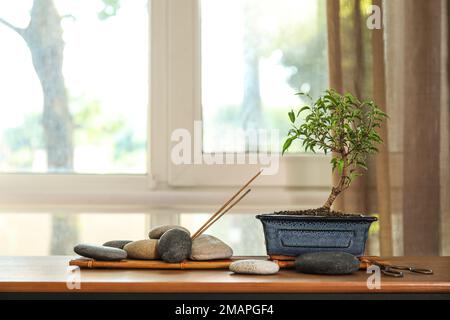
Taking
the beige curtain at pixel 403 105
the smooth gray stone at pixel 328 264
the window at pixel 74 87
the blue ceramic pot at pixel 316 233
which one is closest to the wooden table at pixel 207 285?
the smooth gray stone at pixel 328 264

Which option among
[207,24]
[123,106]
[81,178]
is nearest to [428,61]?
[207,24]

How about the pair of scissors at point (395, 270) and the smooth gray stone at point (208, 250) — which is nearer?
the pair of scissors at point (395, 270)

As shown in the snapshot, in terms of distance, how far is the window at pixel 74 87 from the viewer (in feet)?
6.95

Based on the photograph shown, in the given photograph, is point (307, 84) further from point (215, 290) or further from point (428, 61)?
point (215, 290)

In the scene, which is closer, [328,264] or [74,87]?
[328,264]

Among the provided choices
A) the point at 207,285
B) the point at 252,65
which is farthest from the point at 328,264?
the point at 252,65

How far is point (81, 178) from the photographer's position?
210 centimetres

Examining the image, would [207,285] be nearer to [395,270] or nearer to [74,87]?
[395,270]

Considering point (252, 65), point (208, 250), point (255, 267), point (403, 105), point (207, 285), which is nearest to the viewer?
point (207, 285)

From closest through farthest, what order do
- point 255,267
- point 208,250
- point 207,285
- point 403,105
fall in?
→ point 207,285 < point 255,267 < point 208,250 < point 403,105

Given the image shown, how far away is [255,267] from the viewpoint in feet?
4.18

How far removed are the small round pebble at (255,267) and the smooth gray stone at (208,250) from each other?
10 cm

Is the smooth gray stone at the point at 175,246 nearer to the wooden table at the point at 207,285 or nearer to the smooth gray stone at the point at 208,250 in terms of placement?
the smooth gray stone at the point at 208,250

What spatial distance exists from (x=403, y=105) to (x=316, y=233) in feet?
2.47
